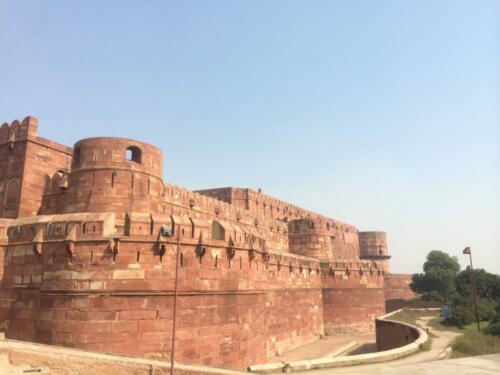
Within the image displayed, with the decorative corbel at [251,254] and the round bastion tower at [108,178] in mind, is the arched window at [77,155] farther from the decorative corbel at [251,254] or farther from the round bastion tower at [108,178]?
the decorative corbel at [251,254]

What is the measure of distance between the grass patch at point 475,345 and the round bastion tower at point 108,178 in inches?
Answer: 495

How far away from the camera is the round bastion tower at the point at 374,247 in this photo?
5938 cm

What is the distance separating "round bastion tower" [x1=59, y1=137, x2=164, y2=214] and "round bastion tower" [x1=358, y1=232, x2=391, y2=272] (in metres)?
49.8

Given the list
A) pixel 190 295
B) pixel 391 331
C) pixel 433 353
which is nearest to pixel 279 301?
pixel 391 331

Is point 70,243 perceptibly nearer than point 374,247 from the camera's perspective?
Yes

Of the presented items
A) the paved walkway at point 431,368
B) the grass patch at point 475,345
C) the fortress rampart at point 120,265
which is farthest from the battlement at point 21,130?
the grass patch at point 475,345

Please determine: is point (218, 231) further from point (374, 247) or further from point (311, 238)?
point (374, 247)

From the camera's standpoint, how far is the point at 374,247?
195 feet

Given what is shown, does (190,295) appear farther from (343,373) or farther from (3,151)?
(3,151)

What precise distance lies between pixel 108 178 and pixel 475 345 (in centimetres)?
1520

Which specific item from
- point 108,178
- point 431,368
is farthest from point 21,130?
point 431,368

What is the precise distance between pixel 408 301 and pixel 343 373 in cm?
4349

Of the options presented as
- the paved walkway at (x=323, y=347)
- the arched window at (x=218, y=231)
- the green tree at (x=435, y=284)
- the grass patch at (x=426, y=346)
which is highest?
the arched window at (x=218, y=231)

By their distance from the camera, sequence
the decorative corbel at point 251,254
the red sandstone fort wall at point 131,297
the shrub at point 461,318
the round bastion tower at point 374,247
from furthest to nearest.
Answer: the round bastion tower at point 374,247 < the shrub at point 461,318 < the decorative corbel at point 251,254 < the red sandstone fort wall at point 131,297
